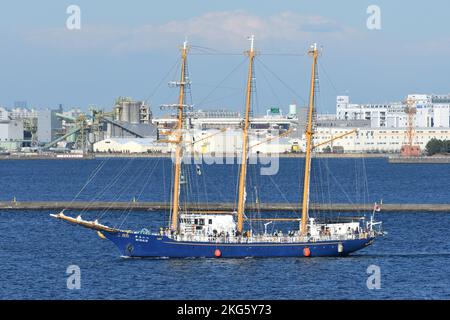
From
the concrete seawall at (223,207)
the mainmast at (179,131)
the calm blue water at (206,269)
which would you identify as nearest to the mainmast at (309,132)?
the calm blue water at (206,269)

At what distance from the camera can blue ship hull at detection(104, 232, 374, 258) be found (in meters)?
51.3

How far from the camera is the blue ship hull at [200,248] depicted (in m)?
51.3

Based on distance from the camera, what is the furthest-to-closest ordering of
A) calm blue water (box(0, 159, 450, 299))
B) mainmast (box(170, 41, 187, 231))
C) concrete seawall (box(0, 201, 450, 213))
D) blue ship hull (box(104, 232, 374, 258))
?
1. concrete seawall (box(0, 201, 450, 213))
2. mainmast (box(170, 41, 187, 231))
3. blue ship hull (box(104, 232, 374, 258))
4. calm blue water (box(0, 159, 450, 299))

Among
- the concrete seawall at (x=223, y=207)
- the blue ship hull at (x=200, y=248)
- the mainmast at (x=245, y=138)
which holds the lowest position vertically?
the blue ship hull at (x=200, y=248)

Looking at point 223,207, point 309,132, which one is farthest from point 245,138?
point 223,207

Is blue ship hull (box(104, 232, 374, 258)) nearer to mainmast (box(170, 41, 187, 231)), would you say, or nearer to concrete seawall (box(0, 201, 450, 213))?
mainmast (box(170, 41, 187, 231))

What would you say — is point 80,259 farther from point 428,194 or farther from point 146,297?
point 428,194

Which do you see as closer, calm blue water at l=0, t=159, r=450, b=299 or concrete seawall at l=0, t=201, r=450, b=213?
calm blue water at l=0, t=159, r=450, b=299

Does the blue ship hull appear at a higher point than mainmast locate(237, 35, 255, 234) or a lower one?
lower

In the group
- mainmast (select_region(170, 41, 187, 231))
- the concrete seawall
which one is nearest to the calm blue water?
the concrete seawall

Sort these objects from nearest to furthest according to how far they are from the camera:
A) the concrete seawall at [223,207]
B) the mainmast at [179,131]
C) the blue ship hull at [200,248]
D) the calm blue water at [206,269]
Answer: the calm blue water at [206,269] → the blue ship hull at [200,248] → the mainmast at [179,131] → the concrete seawall at [223,207]

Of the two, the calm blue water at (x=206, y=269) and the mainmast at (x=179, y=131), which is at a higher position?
the mainmast at (x=179, y=131)

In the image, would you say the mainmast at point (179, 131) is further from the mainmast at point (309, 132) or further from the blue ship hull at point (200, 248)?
the mainmast at point (309, 132)
